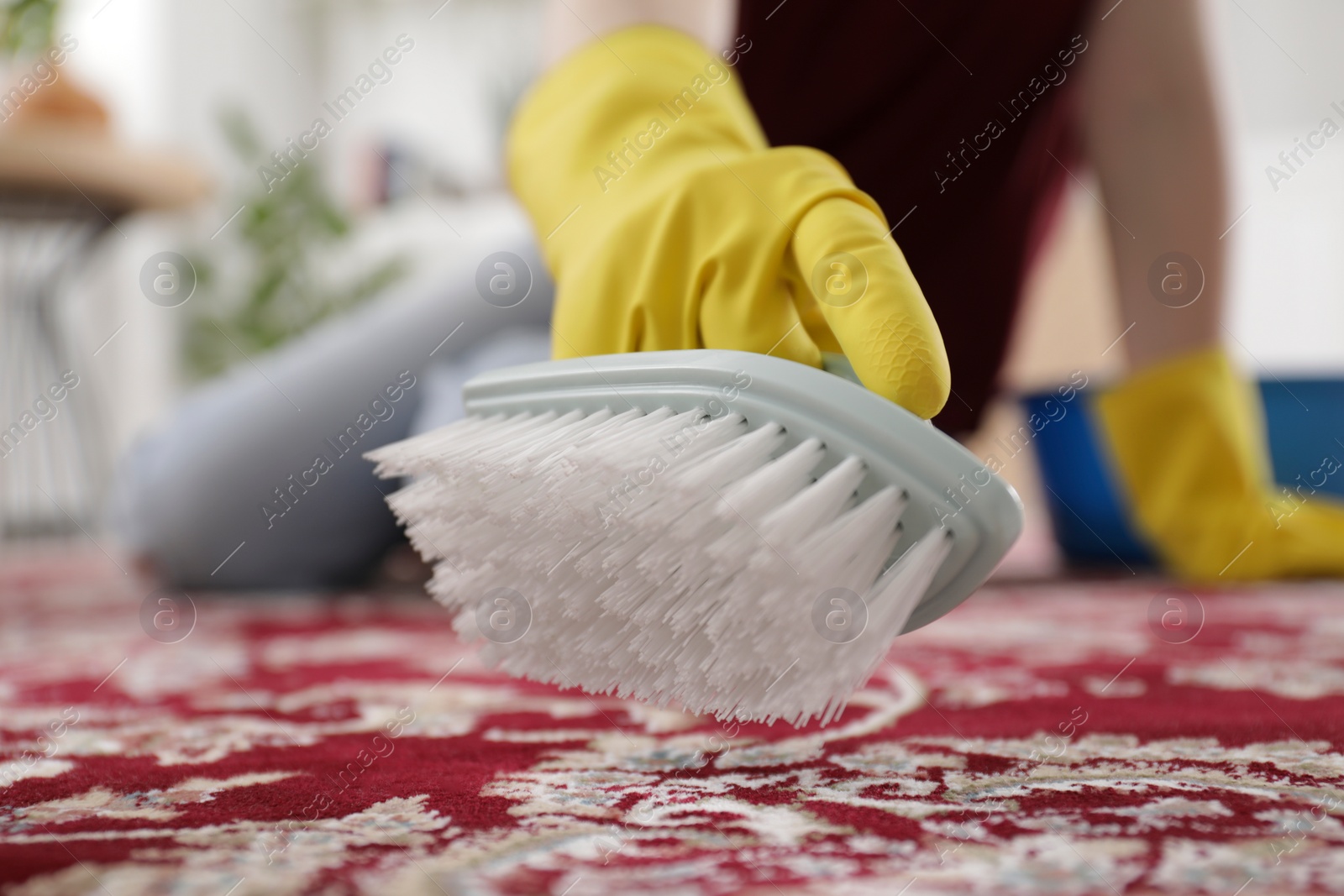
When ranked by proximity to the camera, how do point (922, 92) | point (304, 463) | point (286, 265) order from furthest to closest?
1. point (286, 265)
2. point (304, 463)
3. point (922, 92)

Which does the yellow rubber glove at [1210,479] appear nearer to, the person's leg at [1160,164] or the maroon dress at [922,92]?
the person's leg at [1160,164]

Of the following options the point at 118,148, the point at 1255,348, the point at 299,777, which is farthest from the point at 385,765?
the point at 1255,348

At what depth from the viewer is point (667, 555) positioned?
30 cm

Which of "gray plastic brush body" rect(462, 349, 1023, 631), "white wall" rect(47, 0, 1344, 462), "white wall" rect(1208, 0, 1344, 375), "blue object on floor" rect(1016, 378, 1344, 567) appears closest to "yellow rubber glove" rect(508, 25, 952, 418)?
"gray plastic brush body" rect(462, 349, 1023, 631)

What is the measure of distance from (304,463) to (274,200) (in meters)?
1.62

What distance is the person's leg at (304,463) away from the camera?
39.2 inches

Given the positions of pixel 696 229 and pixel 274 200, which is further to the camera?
pixel 274 200

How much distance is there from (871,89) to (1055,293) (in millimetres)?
1426

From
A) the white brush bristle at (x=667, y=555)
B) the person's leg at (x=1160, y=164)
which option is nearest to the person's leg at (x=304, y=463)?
the person's leg at (x=1160, y=164)

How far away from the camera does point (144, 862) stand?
0.23 metres

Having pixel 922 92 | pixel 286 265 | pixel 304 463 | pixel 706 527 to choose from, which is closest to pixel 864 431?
pixel 706 527

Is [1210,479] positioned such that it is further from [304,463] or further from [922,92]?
[304,463]

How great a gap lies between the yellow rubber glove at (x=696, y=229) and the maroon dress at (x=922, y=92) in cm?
→ 37

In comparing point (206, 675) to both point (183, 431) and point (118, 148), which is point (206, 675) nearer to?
point (183, 431)
